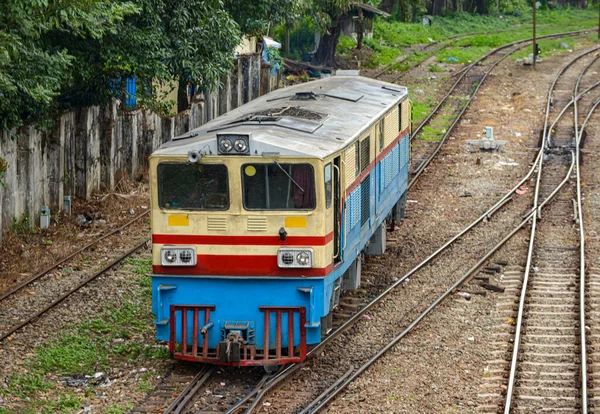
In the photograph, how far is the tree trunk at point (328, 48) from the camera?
39062 mm

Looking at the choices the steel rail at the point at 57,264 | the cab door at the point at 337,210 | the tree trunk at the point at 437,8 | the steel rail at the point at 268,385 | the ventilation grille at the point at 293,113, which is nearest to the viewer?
the steel rail at the point at 268,385

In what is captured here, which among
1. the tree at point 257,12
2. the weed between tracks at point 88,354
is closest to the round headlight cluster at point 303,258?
the weed between tracks at point 88,354

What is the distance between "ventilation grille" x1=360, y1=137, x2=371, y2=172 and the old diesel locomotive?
136cm

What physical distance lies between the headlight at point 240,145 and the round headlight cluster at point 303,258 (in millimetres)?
1317

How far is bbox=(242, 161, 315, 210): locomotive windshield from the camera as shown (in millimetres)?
10492

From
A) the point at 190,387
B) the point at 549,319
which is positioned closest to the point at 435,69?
the point at 549,319

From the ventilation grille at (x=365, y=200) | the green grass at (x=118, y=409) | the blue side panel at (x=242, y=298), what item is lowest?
the green grass at (x=118, y=409)

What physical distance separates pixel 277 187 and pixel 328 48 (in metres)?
29.6

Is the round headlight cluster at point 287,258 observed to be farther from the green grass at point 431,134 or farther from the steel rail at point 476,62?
the steel rail at point 476,62

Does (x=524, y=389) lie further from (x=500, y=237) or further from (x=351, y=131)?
(x=500, y=237)

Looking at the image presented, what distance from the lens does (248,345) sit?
10805 millimetres

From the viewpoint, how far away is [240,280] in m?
10.8

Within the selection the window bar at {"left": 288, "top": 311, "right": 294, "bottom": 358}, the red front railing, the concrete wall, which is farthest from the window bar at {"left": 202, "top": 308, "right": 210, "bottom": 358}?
the concrete wall

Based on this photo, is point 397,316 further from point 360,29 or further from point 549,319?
point 360,29
